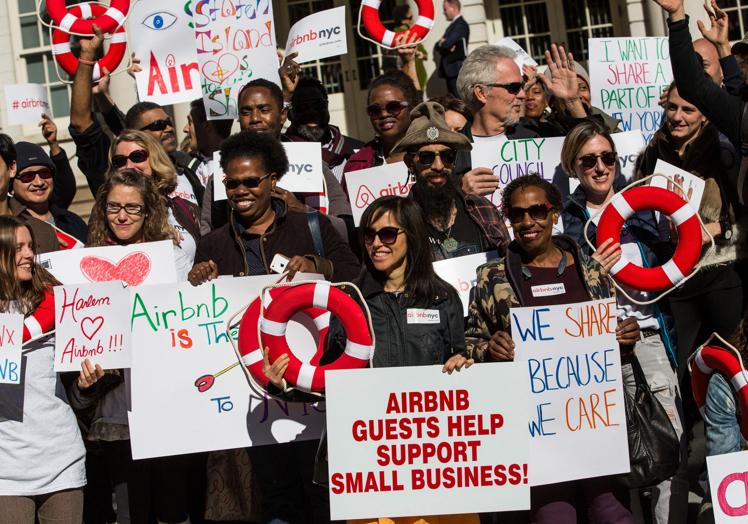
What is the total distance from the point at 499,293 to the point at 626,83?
3734 mm

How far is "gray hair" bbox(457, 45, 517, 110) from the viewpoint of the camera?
799cm

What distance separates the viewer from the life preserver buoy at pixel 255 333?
604 cm

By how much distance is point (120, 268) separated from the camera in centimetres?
677

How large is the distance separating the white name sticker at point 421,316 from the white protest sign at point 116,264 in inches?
58.6

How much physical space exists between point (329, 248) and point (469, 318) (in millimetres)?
947

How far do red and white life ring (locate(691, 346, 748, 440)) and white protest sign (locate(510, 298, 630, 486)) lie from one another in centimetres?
41

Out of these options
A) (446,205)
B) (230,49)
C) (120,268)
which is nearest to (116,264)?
(120,268)

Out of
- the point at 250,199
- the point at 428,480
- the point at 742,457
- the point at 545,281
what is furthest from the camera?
the point at 250,199

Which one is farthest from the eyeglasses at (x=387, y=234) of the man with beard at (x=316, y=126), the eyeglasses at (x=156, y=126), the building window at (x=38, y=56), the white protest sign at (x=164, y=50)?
the building window at (x=38, y=56)

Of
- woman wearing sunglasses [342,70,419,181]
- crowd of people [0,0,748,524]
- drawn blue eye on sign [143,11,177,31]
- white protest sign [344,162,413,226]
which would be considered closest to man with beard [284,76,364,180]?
crowd of people [0,0,748,524]

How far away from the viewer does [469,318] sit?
626 cm

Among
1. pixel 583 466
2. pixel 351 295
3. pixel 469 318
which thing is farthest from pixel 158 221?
pixel 583 466

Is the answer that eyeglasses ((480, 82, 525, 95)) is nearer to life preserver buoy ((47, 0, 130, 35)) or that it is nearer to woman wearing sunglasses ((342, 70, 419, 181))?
woman wearing sunglasses ((342, 70, 419, 181))

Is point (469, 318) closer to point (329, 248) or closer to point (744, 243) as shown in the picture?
point (329, 248)
